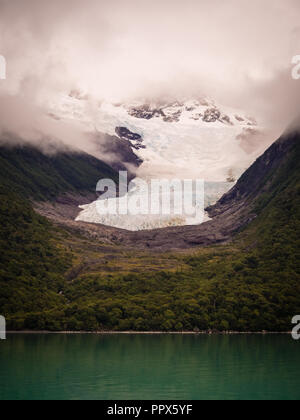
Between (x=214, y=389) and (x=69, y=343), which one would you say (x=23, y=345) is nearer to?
(x=69, y=343)

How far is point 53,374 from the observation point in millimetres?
108062

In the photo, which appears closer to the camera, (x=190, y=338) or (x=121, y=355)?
(x=121, y=355)

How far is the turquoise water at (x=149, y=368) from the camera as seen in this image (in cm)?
9112

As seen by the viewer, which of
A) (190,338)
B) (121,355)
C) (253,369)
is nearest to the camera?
(253,369)

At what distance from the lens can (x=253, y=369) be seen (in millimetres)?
A: 116188

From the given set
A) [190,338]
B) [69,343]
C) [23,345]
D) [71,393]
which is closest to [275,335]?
[190,338]

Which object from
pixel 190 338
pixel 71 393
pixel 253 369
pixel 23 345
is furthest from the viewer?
pixel 190 338

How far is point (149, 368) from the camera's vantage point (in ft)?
386

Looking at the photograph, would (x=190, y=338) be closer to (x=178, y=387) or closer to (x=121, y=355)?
(x=121, y=355)

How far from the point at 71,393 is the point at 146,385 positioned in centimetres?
1274

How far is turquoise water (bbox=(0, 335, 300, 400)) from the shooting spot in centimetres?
9112
